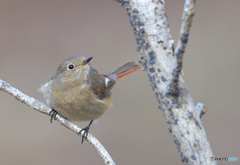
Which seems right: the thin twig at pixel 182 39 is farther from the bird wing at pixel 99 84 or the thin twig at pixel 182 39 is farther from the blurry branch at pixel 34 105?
the bird wing at pixel 99 84

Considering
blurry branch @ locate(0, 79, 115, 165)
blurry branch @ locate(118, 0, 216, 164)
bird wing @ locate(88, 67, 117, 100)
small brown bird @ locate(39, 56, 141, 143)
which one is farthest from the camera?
bird wing @ locate(88, 67, 117, 100)

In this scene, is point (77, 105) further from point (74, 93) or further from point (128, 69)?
Answer: point (128, 69)

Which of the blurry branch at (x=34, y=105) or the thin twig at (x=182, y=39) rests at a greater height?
the thin twig at (x=182, y=39)

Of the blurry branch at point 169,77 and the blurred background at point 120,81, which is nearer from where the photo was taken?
the blurry branch at point 169,77

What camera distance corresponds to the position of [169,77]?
166 cm

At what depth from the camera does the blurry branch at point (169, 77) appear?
158cm

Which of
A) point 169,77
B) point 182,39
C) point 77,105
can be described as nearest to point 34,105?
point 77,105

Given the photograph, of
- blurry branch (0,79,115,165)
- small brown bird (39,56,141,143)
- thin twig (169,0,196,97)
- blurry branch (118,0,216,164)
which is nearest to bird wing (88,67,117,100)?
small brown bird (39,56,141,143)

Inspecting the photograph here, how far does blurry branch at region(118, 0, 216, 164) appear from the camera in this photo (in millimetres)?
1578

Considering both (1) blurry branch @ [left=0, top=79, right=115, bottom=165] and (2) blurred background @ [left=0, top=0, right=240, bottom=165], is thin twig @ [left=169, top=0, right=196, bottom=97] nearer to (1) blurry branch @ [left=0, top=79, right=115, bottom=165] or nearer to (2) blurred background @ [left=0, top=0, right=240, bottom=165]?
(1) blurry branch @ [left=0, top=79, right=115, bottom=165]

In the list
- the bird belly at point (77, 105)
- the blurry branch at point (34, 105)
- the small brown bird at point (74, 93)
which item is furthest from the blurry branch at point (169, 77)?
the bird belly at point (77, 105)

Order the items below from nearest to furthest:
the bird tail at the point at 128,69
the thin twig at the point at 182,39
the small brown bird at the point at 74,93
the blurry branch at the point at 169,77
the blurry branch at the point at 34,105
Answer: the thin twig at the point at 182,39, the blurry branch at the point at 169,77, the blurry branch at the point at 34,105, the small brown bird at the point at 74,93, the bird tail at the point at 128,69

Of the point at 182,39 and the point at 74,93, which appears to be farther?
the point at 74,93

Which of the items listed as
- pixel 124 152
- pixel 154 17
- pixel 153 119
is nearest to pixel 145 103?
pixel 153 119
